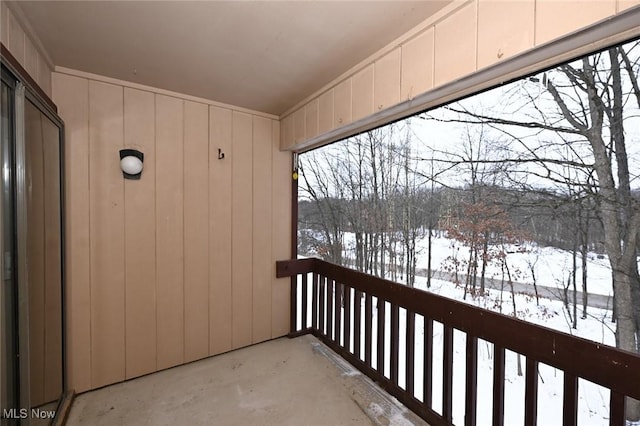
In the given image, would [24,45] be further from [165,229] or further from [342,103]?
[342,103]

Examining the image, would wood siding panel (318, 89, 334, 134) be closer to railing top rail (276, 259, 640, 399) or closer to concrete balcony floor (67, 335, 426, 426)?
railing top rail (276, 259, 640, 399)

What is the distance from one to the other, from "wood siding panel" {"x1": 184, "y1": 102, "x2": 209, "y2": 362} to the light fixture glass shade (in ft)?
1.11

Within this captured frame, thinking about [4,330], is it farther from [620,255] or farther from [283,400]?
[620,255]

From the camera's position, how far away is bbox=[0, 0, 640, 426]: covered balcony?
1201 millimetres

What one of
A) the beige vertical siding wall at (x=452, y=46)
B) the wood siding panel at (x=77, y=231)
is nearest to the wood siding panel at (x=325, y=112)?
the beige vertical siding wall at (x=452, y=46)

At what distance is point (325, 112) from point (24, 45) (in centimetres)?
164

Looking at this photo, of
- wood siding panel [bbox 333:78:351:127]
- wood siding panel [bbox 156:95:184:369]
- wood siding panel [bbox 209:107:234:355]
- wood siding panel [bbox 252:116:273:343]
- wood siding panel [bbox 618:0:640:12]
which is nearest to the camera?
wood siding panel [bbox 618:0:640:12]

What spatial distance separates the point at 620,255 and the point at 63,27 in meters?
2.63

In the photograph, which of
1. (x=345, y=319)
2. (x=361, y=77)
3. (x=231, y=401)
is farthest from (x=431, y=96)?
(x=231, y=401)

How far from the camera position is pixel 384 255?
2188 mm

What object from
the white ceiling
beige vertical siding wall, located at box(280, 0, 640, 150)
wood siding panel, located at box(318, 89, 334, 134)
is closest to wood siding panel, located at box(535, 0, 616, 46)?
beige vertical siding wall, located at box(280, 0, 640, 150)

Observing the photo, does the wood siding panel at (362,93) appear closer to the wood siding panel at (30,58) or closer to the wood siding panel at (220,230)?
the wood siding panel at (220,230)

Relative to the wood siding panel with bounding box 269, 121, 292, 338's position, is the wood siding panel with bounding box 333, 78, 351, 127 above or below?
above

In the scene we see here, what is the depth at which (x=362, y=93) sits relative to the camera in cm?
175
